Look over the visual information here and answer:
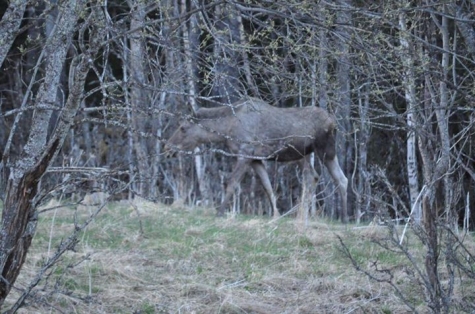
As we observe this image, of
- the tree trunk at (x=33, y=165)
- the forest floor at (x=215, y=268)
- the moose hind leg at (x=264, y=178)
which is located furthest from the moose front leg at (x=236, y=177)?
the tree trunk at (x=33, y=165)

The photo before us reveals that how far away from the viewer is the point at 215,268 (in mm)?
9570

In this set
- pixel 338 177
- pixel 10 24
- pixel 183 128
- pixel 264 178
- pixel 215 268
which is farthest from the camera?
pixel 183 128

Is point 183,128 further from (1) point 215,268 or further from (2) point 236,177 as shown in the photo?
(1) point 215,268

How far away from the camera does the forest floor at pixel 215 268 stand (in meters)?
8.12

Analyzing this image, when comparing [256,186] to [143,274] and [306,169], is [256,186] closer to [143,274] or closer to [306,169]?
[306,169]

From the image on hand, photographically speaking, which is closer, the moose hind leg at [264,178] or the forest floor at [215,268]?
the forest floor at [215,268]

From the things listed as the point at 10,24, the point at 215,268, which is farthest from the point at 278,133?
the point at 10,24

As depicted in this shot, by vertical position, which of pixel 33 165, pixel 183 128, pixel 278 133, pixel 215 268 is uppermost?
pixel 183 128

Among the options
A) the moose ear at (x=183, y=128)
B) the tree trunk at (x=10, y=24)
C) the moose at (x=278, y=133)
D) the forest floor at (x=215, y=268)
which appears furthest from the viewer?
the moose ear at (x=183, y=128)

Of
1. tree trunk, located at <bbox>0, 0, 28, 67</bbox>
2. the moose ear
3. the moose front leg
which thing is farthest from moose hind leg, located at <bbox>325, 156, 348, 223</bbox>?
tree trunk, located at <bbox>0, 0, 28, 67</bbox>

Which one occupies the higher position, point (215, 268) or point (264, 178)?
point (264, 178)

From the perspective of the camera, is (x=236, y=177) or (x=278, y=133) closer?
(x=278, y=133)

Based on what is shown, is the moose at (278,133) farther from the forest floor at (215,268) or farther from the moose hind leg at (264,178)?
the forest floor at (215,268)

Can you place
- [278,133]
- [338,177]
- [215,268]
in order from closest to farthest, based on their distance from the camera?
[215,268] → [278,133] → [338,177]
